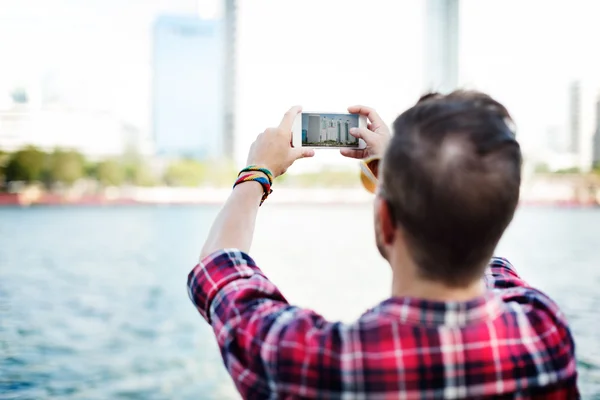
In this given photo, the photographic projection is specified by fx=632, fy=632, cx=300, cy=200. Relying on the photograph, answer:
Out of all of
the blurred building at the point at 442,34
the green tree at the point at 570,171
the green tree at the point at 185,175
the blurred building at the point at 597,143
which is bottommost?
the green tree at the point at 185,175

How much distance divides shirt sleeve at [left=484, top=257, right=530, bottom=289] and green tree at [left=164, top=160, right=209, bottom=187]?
41.2 metres

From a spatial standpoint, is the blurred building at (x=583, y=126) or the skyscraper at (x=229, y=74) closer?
the blurred building at (x=583, y=126)

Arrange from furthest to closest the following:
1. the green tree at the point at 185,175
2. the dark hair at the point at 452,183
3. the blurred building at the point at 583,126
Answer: the green tree at the point at 185,175
the blurred building at the point at 583,126
the dark hair at the point at 452,183

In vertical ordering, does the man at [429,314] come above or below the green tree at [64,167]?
above

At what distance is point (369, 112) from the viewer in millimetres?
712

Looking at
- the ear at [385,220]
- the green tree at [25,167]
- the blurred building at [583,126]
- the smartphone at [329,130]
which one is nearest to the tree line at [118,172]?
the green tree at [25,167]

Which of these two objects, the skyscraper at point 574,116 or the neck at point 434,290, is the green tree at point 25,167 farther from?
the neck at point 434,290

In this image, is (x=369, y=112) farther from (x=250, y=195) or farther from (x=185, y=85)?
(x=185, y=85)

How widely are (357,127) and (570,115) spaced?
44529mm

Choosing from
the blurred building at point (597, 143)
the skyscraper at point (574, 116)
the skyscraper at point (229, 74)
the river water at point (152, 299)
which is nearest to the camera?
the river water at point (152, 299)

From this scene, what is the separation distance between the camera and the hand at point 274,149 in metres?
0.62

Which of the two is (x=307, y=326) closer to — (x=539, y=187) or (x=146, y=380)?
(x=146, y=380)

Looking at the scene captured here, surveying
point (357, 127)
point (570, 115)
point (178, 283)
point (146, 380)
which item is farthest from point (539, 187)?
point (357, 127)

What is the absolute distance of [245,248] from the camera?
0.57 meters
